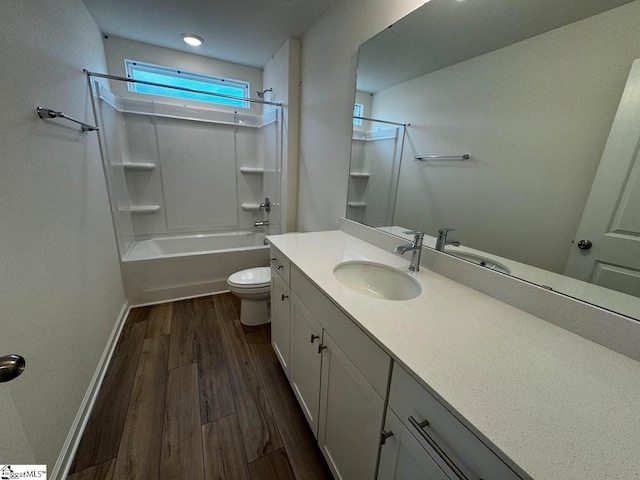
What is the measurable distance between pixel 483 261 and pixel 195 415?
5.35 ft

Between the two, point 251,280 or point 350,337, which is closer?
point 350,337

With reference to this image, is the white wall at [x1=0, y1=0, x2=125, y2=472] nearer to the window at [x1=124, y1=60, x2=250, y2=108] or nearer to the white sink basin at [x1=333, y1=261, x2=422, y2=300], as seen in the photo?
the window at [x1=124, y1=60, x2=250, y2=108]

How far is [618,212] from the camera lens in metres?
0.74

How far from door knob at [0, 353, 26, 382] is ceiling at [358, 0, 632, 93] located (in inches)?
65.0

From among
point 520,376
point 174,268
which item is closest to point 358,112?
point 520,376

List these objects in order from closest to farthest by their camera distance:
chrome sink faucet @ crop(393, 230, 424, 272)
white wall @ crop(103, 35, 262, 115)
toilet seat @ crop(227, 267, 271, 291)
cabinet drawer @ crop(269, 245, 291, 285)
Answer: chrome sink faucet @ crop(393, 230, 424, 272) < cabinet drawer @ crop(269, 245, 291, 285) < toilet seat @ crop(227, 267, 271, 291) < white wall @ crop(103, 35, 262, 115)

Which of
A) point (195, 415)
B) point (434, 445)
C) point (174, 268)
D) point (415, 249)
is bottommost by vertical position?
point (195, 415)

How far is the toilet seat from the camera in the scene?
2.02m

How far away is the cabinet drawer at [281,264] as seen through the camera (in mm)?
1369

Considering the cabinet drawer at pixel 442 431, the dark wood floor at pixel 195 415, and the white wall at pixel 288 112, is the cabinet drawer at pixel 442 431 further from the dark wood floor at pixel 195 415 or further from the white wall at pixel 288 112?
the white wall at pixel 288 112

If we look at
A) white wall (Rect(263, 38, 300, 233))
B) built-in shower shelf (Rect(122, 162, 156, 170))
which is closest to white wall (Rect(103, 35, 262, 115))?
white wall (Rect(263, 38, 300, 233))

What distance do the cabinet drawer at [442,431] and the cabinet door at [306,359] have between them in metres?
0.45

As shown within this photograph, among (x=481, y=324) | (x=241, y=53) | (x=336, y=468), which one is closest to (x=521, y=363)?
(x=481, y=324)

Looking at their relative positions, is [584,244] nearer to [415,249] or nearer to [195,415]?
[415,249]
